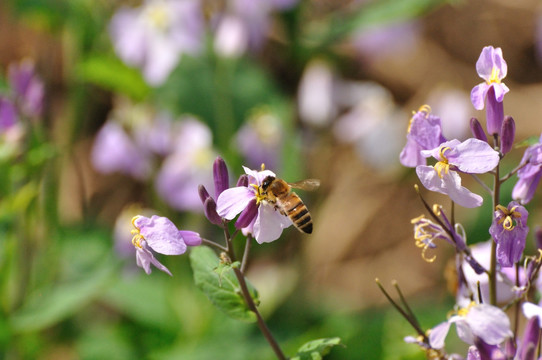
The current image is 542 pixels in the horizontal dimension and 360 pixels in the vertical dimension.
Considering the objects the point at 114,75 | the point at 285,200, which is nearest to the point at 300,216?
the point at 285,200

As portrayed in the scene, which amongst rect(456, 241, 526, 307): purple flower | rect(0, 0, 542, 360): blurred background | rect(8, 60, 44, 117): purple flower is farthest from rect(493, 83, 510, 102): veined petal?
rect(8, 60, 44, 117): purple flower

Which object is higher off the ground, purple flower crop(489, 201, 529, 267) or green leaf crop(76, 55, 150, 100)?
purple flower crop(489, 201, 529, 267)

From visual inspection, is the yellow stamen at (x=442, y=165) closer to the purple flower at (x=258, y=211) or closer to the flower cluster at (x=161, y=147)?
the purple flower at (x=258, y=211)

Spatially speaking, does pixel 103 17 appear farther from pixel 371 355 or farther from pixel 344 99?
pixel 371 355

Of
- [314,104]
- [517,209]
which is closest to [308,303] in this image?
[314,104]

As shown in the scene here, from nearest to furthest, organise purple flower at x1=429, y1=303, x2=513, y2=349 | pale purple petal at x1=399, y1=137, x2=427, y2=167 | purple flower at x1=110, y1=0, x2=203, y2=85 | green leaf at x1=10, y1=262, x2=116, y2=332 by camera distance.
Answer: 1. purple flower at x1=429, y1=303, x2=513, y2=349
2. pale purple petal at x1=399, y1=137, x2=427, y2=167
3. green leaf at x1=10, y1=262, x2=116, y2=332
4. purple flower at x1=110, y1=0, x2=203, y2=85

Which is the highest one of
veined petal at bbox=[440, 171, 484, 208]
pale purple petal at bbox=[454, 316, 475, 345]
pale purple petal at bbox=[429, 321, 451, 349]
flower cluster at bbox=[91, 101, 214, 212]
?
veined petal at bbox=[440, 171, 484, 208]

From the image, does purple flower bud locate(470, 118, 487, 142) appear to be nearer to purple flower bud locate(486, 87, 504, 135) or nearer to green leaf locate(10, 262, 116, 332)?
purple flower bud locate(486, 87, 504, 135)
